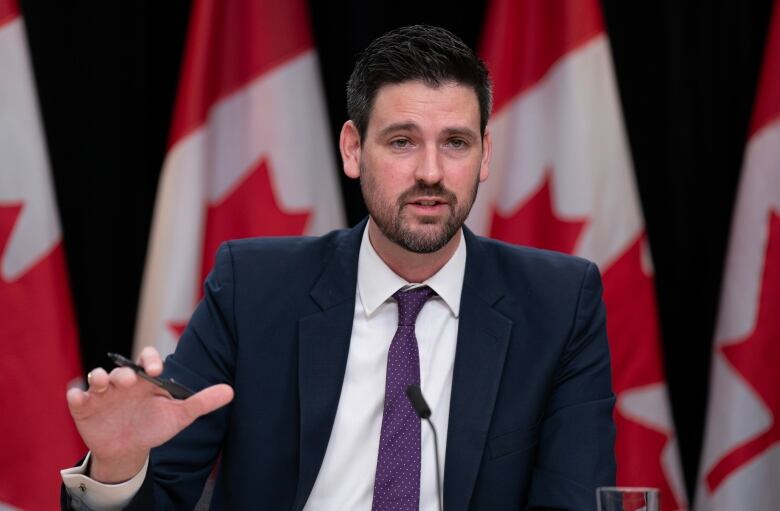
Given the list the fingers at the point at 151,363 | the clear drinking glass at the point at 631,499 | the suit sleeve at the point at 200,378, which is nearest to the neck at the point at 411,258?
the suit sleeve at the point at 200,378

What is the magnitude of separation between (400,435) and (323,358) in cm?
23

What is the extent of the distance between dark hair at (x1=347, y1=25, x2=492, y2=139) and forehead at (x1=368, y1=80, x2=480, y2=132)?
2 cm

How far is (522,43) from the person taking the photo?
11.4 feet

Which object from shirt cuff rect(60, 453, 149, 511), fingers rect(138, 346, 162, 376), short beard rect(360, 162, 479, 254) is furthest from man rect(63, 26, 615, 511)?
fingers rect(138, 346, 162, 376)

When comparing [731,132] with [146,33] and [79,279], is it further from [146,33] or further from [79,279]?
[79,279]

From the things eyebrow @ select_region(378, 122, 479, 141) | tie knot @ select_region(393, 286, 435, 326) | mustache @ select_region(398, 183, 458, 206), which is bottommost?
tie knot @ select_region(393, 286, 435, 326)

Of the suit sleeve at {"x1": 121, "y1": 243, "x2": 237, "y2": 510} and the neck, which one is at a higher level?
the neck

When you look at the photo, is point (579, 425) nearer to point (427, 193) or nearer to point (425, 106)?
point (427, 193)

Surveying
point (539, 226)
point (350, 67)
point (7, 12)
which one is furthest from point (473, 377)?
point (7, 12)

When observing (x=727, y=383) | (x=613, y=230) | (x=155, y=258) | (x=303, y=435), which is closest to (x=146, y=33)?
(x=155, y=258)

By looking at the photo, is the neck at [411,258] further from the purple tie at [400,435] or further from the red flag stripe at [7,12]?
the red flag stripe at [7,12]

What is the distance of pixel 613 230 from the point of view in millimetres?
3338

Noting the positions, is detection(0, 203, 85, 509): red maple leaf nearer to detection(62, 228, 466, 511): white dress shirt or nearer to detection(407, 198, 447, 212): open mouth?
detection(62, 228, 466, 511): white dress shirt

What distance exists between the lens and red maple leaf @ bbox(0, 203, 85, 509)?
3.08 metres
